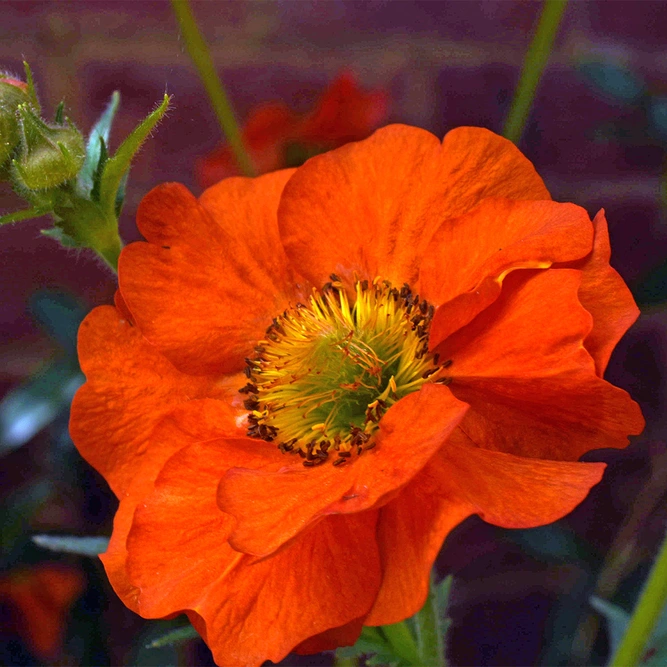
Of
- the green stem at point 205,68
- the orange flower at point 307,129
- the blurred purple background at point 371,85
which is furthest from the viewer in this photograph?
the blurred purple background at point 371,85

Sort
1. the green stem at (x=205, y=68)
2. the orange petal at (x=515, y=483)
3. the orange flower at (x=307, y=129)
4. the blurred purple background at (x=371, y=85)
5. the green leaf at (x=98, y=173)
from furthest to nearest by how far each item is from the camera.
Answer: the blurred purple background at (x=371, y=85) → the orange flower at (x=307, y=129) → the green stem at (x=205, y=68) → the green leaf at (x=98, y=173) → the orange petal at (x=515, y=483)

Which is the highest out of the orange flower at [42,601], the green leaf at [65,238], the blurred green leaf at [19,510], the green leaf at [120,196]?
the green leaf at [120,196]

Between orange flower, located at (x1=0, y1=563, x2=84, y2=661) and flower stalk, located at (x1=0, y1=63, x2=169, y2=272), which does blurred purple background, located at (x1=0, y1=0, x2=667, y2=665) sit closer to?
orange flower, located at (x1=0, y1=563, x2=84, y2=661)

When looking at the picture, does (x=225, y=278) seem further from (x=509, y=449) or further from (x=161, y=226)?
(x=509, y=449)

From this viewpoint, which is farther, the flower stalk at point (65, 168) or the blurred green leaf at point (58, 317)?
the blurred green leaf at point (58, 317)

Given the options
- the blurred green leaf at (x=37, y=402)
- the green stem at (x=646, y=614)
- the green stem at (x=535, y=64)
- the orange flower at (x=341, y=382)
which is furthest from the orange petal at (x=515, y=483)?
the blurred green leaf at (x=37, y=402)

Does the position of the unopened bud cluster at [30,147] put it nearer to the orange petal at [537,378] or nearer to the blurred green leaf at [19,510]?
the orange petal at [537,378]

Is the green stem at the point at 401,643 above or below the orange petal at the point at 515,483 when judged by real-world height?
below

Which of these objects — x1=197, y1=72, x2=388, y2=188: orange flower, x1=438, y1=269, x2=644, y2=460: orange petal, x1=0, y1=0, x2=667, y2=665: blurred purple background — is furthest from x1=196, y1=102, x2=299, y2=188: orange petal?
x1=438, y1=269, x2=644, y2=460: orange petal
